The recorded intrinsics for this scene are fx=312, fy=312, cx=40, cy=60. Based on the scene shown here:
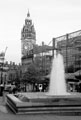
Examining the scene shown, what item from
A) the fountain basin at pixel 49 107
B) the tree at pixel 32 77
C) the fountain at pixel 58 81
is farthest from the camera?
the tree at pixel 32 77

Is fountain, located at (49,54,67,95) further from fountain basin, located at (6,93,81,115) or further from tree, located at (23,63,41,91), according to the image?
tree, located at (23,63,41,91)

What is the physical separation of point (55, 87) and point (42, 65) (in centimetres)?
6529

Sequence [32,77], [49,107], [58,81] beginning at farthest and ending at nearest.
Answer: [32,77]
[58,81]
[49,107]

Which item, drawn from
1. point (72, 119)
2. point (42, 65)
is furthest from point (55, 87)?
point (42, 65)

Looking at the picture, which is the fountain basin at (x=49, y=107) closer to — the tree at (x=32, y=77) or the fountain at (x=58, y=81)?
the fountain at (x=58, y=81)

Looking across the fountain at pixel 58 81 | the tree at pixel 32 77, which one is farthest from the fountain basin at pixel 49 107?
the tree at pixel 32 77

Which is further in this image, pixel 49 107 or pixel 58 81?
pixel 58 81

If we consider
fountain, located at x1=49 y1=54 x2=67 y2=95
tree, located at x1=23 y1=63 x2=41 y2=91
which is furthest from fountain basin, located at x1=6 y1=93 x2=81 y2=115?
tree, located at x1=23 y1=63 x2=41 y2=91

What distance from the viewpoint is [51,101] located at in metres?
17.3

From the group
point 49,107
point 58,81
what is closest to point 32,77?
point 58,81

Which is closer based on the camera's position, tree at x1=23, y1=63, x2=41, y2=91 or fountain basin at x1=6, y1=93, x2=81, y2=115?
fountain basin at x1=6, y1=93, x2=81, y2=115

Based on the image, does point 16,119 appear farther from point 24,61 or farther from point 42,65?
point 24,61

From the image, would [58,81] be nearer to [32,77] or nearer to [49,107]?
[49,107]

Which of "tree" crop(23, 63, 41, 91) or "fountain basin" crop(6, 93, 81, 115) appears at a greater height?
"tree" crop(23, 63, 41, 91)
